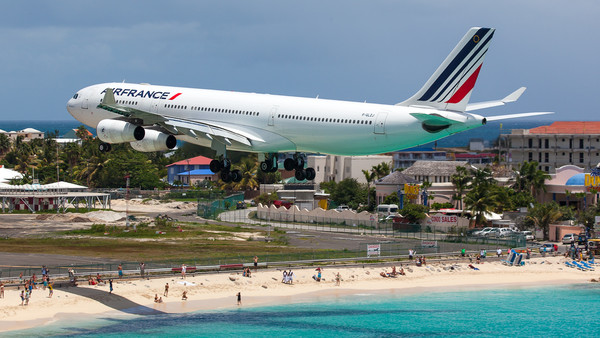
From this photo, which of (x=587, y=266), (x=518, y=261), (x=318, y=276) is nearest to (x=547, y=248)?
(x=587, y=266)

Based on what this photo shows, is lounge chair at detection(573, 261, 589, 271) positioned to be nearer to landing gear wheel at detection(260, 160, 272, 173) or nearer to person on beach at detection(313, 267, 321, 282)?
person on beach at detection(313, 267, 321, 282)

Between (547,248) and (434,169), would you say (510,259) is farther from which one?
(434,169)

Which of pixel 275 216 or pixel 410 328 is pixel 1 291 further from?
pixel 275 216

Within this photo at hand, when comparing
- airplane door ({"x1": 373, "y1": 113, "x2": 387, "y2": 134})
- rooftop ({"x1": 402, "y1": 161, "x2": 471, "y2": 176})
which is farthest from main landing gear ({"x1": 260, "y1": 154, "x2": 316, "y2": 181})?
rooftop ({"x1": 402, "y1": 161, "x2": 471, "y2": 176})

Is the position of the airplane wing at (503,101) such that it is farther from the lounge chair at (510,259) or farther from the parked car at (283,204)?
the parked car at (283,204)

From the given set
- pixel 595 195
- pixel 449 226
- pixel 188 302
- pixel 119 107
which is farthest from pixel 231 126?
pixel 595 195

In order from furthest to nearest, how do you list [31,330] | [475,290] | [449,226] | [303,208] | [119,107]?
[303,208], [449,226], [475,290], [31,330], [119,107]

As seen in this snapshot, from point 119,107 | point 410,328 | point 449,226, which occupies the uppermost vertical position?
point 119,107
